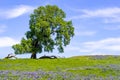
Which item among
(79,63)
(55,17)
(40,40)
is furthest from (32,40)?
(79,63)

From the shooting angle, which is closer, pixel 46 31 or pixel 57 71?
pixel 57 71

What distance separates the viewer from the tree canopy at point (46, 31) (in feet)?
207

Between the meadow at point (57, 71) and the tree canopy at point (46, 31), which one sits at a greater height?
the tree canopy at point (46, 31)

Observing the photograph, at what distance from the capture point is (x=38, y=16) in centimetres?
6397

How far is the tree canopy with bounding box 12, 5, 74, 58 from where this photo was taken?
6316 centimetres

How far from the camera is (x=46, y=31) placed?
206 ft

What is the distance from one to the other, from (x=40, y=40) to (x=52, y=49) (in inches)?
103

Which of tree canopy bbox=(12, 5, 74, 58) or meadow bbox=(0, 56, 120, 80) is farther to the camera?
tree canopy bbox=(12, 5, 74, 58)

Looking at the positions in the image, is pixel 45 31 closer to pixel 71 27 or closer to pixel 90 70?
pixel 71 27

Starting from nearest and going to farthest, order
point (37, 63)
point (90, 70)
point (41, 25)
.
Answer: point (90, 70), point (37, 63), point (41, 25)

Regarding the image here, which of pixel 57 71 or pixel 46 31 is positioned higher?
pixel 46 31

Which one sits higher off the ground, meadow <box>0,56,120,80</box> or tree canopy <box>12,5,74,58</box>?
tree canopy <box>12,5,74,58</box>

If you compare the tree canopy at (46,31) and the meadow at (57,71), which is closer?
the meadow at (57,71)

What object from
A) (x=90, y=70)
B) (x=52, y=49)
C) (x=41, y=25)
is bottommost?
(x=90, y=70)
